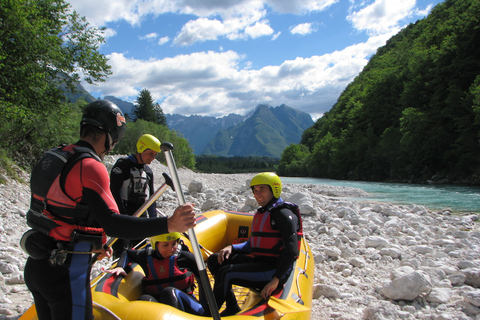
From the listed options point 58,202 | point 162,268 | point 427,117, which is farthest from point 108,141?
point 427,117

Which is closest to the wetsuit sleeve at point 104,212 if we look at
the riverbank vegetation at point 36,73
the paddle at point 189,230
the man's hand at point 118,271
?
the paddle at point 189,230

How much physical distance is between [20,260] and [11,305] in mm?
1539

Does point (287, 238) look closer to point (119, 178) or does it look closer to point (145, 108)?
point (119, 178)

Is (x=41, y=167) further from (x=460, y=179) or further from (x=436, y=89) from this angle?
(x=436, y=89)

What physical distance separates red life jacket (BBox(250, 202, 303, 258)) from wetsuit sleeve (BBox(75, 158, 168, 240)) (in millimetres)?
1759

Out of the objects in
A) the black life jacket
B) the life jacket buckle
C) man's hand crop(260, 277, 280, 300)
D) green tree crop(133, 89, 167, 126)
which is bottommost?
man's hand crop(260, 277, 280, 300)

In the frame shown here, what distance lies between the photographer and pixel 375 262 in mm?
5281

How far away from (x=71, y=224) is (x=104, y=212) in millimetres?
256

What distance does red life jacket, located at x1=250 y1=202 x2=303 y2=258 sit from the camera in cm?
310

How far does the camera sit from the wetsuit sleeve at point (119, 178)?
11.6ft

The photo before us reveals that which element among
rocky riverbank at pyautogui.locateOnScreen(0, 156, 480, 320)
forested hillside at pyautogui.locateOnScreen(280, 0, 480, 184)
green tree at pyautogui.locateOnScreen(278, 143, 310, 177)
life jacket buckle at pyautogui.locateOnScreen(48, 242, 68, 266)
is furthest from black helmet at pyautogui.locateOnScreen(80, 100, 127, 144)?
green tree at pyautogui.locateOnScreen(278, 143, 310, 177)

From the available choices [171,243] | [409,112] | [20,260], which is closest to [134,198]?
[171,243]

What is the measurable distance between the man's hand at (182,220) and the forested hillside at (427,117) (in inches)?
919

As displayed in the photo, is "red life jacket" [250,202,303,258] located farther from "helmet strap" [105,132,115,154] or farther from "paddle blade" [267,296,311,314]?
"helmet strap" [105,132,115,154]
